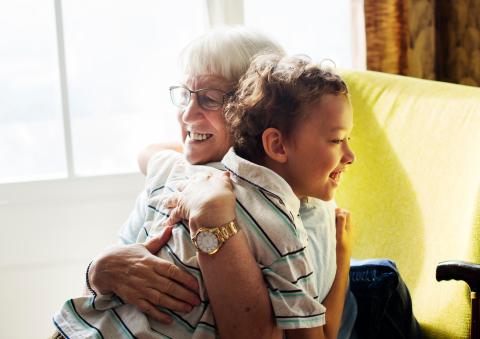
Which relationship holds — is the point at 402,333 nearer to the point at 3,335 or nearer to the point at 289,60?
the point at 289,60

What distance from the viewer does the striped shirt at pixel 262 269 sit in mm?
1365

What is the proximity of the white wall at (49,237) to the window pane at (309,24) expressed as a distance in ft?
2.65

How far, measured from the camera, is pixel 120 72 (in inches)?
106

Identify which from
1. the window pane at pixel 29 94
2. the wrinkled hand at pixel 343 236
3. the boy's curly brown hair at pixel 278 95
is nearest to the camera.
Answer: the boy's curly brown hair at pixel 278 95

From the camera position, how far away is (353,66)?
265cm

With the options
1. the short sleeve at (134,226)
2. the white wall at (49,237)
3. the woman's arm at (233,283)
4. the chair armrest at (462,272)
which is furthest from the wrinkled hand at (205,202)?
the white wall at (49,237)

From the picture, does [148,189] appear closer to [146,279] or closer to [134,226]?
[134,226]

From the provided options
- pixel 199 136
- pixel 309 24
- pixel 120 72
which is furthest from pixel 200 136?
pixel 309 24

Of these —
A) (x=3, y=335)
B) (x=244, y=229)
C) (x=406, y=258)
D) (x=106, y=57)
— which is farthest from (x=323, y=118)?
(x=3, y=335)

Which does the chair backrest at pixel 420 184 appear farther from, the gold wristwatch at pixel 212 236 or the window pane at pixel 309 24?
the window pane at pixel 309 24

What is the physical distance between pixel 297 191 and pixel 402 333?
407mm

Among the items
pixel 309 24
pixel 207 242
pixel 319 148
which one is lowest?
pixel 207 242

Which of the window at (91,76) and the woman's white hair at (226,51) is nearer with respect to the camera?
the woman's white hair at (226,51)

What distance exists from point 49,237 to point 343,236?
→ 139cm
